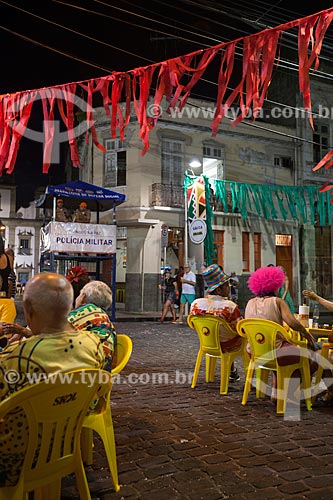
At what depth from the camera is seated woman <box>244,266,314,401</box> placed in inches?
183

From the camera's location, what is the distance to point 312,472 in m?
3.10

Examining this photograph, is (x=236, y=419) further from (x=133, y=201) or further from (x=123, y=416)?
(x=133, y=201)

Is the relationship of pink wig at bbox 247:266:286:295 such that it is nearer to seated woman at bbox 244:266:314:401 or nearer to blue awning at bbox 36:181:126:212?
seated woman at bbox 244:266:314:401

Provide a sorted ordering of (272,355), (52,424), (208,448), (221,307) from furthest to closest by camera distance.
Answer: (221,307) < (272,355) < (208,448) < (52,424)

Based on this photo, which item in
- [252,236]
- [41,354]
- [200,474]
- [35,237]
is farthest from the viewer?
[35,237]

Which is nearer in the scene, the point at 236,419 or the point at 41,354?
the point at 41,354

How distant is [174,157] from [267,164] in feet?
17.1

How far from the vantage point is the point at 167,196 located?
62.2ft

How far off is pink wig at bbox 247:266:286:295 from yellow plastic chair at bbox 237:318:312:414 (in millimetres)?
455

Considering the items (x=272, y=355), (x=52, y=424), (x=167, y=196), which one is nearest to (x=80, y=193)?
(x=167, y=196)

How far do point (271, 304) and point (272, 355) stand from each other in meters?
0.57

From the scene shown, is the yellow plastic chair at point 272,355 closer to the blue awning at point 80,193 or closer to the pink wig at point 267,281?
the pink wig at point 267,281

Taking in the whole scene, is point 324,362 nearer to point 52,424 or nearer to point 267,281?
point 267,281

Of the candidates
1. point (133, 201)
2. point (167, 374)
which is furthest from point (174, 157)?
point (167, 374)
